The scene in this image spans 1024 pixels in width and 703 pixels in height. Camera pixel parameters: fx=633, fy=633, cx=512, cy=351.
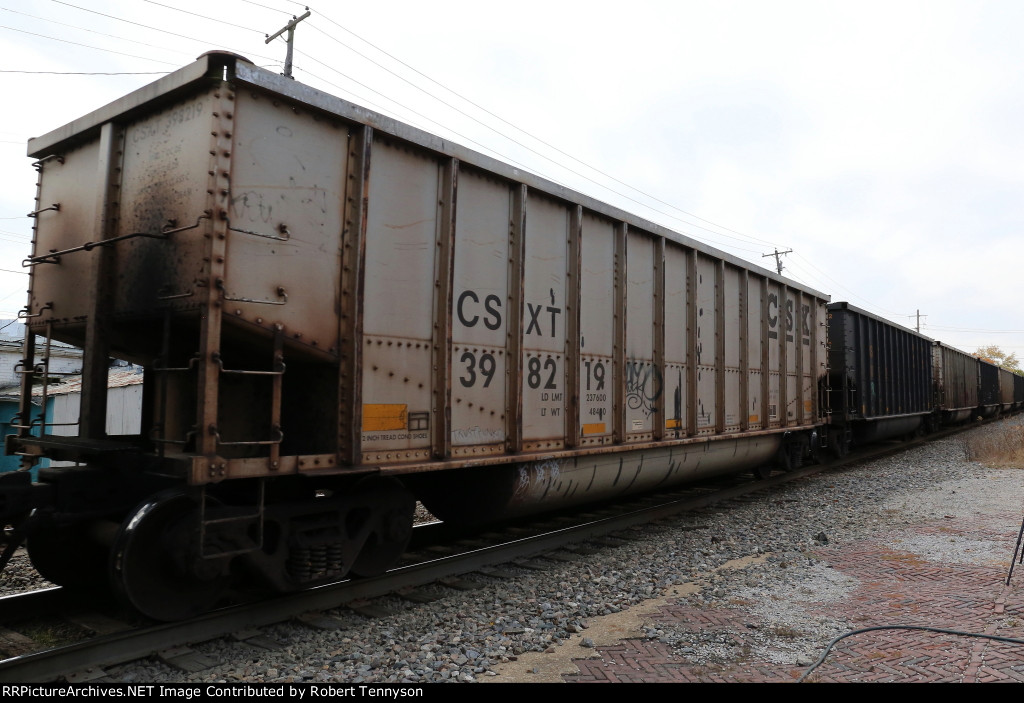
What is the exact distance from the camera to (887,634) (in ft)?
14.2

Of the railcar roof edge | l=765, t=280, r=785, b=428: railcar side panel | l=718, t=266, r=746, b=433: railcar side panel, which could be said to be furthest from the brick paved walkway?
l=765, t=280, r=785, b=428: railcar side panel

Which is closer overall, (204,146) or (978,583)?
(204,146)

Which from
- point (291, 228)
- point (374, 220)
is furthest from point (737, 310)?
point (291, 228)

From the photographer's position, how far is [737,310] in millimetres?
9742

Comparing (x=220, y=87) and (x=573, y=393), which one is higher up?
(x=220, y=87)

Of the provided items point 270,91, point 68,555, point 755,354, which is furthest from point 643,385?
point 68,555

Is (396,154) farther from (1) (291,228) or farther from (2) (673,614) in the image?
(2) (673,614)

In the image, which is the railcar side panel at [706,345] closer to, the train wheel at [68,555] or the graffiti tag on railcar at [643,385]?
the graffiti tag on railcar at [643,385]

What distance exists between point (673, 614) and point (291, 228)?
400 centimetres

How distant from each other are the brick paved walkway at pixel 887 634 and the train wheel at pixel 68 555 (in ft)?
11.6

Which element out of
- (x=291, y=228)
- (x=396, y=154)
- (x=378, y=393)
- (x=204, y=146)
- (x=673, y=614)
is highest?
(x=396, y=154)

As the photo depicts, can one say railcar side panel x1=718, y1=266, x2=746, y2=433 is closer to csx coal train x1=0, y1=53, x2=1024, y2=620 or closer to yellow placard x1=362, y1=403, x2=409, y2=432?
csx coal train x1=0, y1=53, x2=1024, y2=620

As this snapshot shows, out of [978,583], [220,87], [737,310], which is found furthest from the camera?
[737,310]

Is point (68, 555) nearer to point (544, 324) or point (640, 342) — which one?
point (544, 324)
